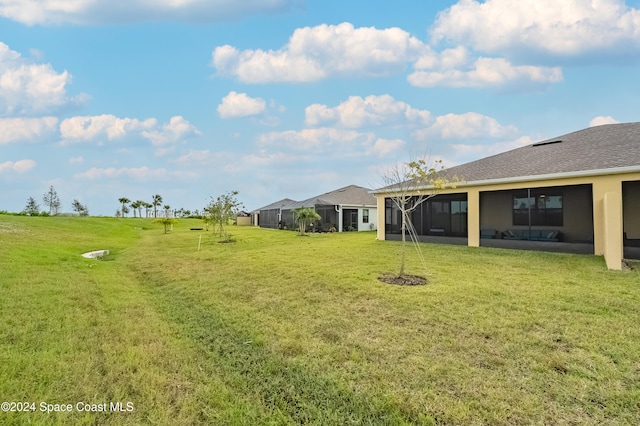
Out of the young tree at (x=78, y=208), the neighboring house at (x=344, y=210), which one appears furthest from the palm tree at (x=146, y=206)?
the neighboring house at (x=344, y=210)

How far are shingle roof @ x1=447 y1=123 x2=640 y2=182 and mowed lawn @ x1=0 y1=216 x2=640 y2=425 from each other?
479 centimetres

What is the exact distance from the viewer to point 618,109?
62.3 ft

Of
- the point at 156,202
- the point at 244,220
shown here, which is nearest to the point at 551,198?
the point at 244,220

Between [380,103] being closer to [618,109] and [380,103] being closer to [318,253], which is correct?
[318,253]

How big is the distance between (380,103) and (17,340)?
1794 centimetres

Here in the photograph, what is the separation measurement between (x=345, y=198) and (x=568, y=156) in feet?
57.5

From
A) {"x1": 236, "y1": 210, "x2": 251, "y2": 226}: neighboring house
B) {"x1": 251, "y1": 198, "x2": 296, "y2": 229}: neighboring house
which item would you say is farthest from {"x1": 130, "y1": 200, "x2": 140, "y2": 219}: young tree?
{"x1": 251, "y1": 198, "x2": 296, "y2": 229}: neighboring house

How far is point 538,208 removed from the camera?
1569 centimetres

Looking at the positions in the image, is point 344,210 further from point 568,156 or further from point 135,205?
point 135,205

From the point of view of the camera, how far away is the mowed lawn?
121 inches

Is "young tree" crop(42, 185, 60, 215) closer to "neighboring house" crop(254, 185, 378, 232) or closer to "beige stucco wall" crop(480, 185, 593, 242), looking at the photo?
"neighboring house" crop(254, 185, 378, 232)

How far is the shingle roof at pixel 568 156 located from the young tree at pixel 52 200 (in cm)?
4929

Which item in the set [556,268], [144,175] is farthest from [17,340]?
[144,175]

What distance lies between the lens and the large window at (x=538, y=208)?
49.9 feet
